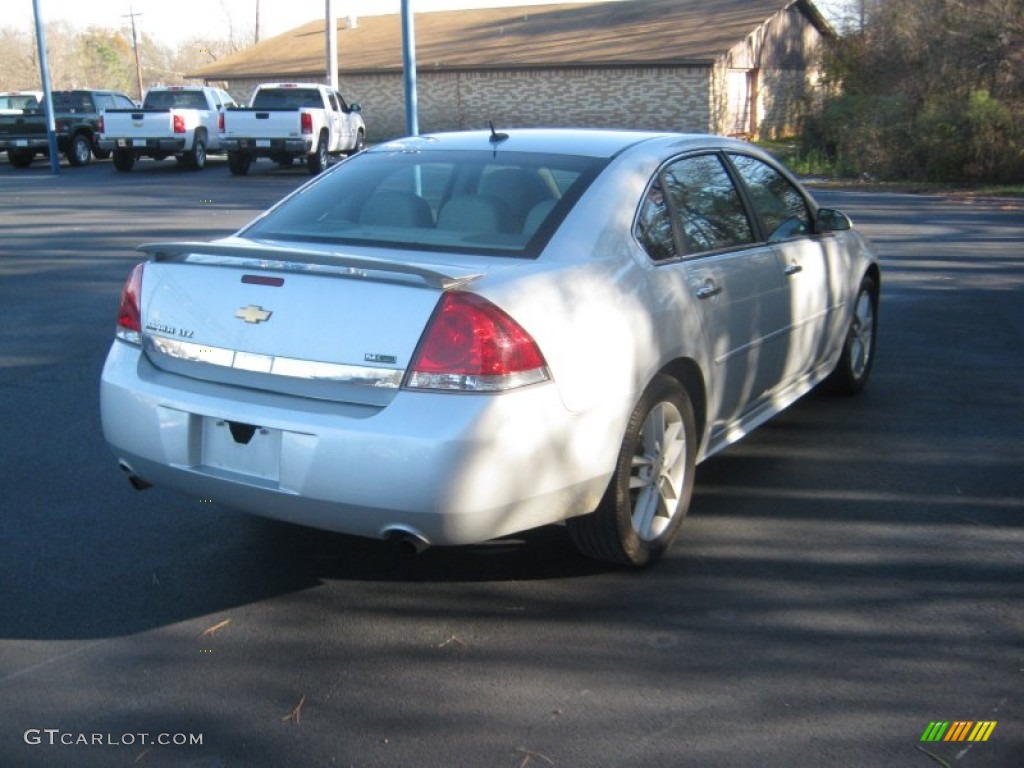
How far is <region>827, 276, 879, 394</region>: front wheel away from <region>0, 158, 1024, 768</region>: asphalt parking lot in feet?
1.11

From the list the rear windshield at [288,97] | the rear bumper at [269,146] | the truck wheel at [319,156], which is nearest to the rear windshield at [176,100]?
the rear windshield at [288,97]

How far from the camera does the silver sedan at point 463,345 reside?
383cm

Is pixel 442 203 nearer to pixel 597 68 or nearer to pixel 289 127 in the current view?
pixel 289 127

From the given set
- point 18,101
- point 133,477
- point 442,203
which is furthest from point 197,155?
point 133,477

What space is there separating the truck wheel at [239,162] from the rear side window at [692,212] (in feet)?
76.2

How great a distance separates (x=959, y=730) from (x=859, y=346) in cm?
400

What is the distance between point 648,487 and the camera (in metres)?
4.59

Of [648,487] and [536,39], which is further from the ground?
[536,39]

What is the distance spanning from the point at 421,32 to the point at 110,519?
45.2 meters

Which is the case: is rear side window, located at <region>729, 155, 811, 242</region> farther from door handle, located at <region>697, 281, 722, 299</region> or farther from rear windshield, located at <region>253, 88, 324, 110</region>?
rear windshield, located at <region>253, 88, 324, 110</region>

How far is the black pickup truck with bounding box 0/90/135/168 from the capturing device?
101 ft

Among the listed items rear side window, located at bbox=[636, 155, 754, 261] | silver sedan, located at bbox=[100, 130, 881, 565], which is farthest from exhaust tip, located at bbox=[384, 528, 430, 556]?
rear side window, located at bbox=[636, 155, 754, 261]

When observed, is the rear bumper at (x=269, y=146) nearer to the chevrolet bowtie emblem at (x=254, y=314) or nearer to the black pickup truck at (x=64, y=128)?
the black pickup truck at (x=64, y=128)

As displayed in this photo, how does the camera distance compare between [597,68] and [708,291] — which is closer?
[708,291]
